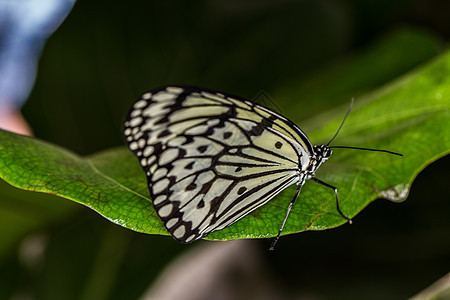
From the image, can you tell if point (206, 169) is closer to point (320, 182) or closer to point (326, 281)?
point (320, 182)

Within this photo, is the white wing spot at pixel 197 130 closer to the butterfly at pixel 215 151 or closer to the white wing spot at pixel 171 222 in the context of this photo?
the butterfly at pixel 215 151

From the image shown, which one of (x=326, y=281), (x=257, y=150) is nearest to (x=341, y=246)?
(x=326, y=281)

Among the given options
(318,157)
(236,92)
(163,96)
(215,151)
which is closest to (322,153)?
(318,157)

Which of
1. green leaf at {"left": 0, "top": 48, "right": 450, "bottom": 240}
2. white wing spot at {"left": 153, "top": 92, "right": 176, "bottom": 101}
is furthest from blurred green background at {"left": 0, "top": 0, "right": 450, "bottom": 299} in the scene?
white wing spot at {"left": 153, "top": 92, "right": 176, "bottom": 101}

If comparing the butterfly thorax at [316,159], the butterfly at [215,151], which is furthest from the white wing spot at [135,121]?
the butterfly thorax at [316,159]

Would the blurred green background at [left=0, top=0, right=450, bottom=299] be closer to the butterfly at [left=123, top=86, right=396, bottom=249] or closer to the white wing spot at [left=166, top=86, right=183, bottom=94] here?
the butterfly at [left=123, top=86, right=396, bottom=249]

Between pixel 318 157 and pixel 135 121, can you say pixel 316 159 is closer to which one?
pixel 318 157
